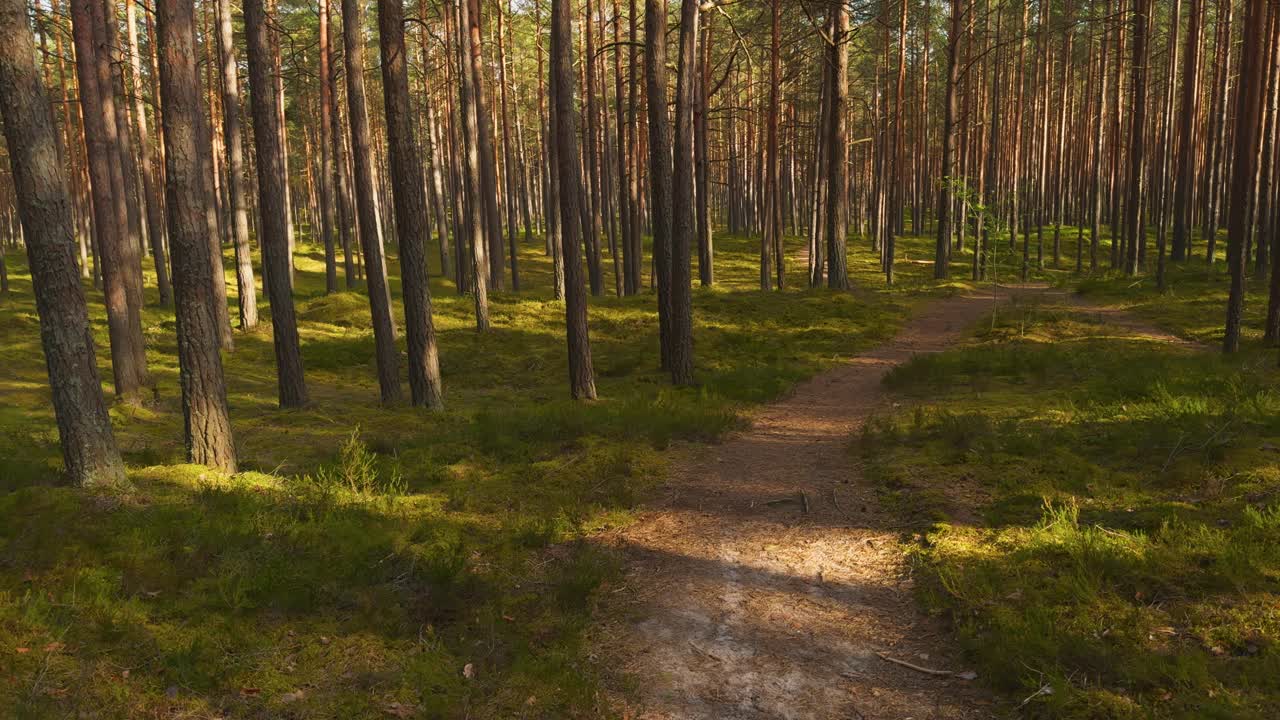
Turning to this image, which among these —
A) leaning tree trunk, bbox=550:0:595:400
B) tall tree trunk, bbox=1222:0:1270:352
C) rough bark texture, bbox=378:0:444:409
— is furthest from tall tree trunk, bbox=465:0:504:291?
tall tree trunk, bbox=1222:0:1270:352

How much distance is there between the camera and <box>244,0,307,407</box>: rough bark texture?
12.2 meters

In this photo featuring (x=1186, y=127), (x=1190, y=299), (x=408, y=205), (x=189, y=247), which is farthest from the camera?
(x=1186, y=127)

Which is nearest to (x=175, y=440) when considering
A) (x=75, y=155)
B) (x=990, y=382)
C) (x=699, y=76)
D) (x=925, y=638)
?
(x=925, y=638)

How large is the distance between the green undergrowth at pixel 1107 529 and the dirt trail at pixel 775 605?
0.36 metres

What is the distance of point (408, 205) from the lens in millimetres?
11805

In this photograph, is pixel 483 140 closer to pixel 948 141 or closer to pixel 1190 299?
pixel 948 141

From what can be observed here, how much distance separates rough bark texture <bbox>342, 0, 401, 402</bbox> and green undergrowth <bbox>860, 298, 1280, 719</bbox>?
8.59 m

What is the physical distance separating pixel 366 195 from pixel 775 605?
34.1 feet

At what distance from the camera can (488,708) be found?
452 cm

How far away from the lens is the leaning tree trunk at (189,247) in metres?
7.79

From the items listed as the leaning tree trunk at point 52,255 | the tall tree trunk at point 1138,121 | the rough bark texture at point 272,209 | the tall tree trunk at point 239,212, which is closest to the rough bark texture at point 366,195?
the rough bark texture at point 272,209

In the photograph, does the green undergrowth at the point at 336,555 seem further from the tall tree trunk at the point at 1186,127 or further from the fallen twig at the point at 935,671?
the tall tree trunk at the point at 1186,127

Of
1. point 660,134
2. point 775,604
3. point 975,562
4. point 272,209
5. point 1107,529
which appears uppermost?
point 660,134

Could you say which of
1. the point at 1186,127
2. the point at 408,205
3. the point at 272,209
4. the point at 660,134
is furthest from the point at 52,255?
the point at 1186,127
